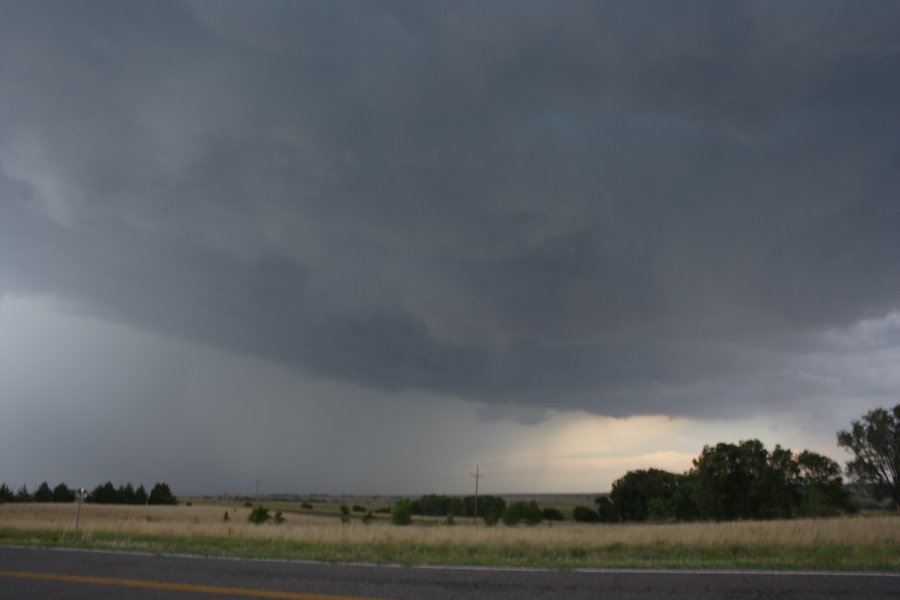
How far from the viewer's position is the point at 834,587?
8430 mm

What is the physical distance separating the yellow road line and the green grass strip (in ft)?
12.0

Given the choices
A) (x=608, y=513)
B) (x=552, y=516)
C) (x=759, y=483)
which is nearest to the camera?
(x=759, y=483)

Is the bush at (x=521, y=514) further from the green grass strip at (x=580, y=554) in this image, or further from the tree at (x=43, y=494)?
the tree at (x=43, y=494)

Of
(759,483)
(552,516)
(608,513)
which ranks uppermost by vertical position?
(759,483)

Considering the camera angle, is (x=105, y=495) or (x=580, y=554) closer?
(x=580, y=554)

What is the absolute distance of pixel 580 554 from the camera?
47.8ft

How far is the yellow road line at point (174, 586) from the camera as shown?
827 cm

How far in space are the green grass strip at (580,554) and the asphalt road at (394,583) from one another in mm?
1244

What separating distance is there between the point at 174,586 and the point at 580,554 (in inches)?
377

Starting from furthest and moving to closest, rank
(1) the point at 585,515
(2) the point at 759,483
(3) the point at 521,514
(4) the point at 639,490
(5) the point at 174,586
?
(1) the point at 585,515
(4) the point at 639,490
(3) the point at 521,514
(2) the point at 759,483
(5) the point at 174,586

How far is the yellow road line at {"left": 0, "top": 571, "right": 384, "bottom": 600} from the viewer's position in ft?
27.1

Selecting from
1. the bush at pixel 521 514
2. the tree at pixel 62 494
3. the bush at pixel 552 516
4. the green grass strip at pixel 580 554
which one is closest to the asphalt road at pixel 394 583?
the green grass strip at pixel 580 554

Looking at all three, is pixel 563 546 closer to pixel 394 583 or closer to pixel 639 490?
pixel 394 583

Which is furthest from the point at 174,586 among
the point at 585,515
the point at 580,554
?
the point at 585,515
